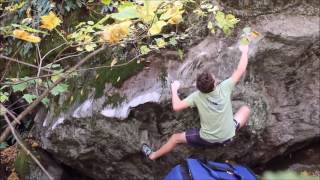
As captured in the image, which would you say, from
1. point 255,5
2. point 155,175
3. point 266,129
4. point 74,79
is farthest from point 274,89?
point 74,79

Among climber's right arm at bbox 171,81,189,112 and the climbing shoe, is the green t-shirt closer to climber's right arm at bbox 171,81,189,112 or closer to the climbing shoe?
climber's right arm at bbox 171,81,189,112

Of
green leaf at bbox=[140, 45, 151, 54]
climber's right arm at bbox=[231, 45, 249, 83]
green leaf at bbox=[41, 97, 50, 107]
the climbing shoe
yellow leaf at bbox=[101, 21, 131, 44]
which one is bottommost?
the climbing shoe

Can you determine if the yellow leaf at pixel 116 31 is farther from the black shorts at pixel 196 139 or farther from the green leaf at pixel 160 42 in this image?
the black shorts at pixel 196 139

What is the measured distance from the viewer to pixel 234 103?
4.87m

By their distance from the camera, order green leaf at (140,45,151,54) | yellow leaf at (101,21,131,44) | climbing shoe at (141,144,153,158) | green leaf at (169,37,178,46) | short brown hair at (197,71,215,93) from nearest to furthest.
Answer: yellow leaf at (101,21,131,44) < short brown hair at (197,71,215,93) < green leaf at (140,45,151,54) < green leaf at (169,37,178,46) < climbing shoe at (141,144,153,158)

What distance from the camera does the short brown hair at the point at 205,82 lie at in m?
4.05

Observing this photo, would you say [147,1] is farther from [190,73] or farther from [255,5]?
[255,5]

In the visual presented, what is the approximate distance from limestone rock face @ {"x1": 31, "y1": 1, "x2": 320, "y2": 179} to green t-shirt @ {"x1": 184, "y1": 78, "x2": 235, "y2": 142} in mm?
385

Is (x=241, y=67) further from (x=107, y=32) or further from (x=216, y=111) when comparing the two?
(x=107, y=32)

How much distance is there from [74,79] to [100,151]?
98 centimetres

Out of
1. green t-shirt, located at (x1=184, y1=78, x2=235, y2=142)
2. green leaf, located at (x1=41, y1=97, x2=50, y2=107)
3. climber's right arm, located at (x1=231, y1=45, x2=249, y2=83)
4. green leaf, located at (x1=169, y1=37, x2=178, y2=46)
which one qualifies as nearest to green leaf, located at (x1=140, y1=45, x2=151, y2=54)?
green leaf, located at (x1=169, y1=37, x2=178, y2=46)

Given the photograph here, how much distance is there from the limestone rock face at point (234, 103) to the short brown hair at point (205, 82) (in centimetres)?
59

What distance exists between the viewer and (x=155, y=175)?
5.36 metres

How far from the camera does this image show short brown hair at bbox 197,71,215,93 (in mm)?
4055
